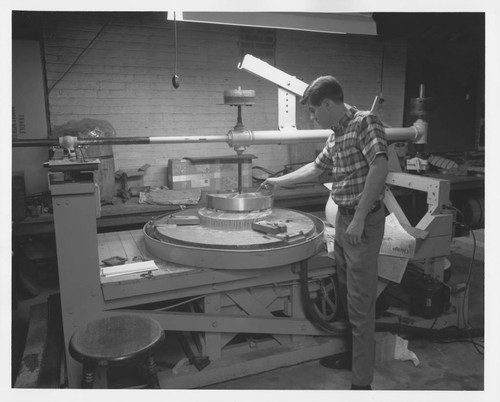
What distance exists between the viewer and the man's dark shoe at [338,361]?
7.84ft

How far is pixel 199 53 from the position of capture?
421cm

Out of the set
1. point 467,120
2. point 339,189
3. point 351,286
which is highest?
point 467,120

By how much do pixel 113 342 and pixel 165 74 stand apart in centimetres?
309

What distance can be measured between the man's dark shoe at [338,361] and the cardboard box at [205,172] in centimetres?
182

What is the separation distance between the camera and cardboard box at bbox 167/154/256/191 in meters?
3.81

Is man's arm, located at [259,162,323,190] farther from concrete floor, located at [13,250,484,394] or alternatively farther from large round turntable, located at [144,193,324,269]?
concrete floor, located at [13,250,484,394]

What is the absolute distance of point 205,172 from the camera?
151 inches

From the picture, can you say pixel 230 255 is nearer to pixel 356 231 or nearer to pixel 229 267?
pixel 229 267

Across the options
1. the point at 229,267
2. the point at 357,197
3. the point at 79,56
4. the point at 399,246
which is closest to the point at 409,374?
the point at 399,246

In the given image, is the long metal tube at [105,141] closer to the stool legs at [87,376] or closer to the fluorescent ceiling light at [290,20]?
the fluorescent ceiling light at [290,20]

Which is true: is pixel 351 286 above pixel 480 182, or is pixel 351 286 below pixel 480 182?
below

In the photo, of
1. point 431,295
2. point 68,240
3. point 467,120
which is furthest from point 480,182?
point 68,240

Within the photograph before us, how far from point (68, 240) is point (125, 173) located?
7.17 feet

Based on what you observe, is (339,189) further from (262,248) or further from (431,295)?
(431,295)
